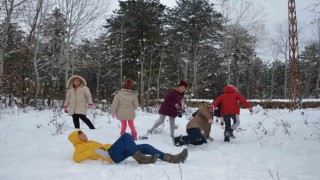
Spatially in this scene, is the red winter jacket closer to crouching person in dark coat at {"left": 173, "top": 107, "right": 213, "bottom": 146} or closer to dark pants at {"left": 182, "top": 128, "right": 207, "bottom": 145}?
crouching person in dark coat at {"left": 173, "top": 107, "right": 213, "bottom": 146}

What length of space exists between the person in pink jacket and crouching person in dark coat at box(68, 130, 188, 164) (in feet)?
7.91

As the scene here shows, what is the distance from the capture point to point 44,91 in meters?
19.5

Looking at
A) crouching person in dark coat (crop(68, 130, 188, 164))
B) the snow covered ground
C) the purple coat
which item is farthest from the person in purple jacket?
crouching person in dark coat (crop(68, 130, 188, 164))

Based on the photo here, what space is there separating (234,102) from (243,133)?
1.67 meters

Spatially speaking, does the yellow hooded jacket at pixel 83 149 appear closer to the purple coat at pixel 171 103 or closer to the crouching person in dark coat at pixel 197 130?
the crouching person in dark coat at pixel 197 130

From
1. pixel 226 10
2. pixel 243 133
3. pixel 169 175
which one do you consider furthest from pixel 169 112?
pixel 226 10

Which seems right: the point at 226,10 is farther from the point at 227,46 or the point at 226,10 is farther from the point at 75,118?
the point at 75,118

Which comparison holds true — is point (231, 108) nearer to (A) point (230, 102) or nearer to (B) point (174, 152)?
(A) point (230, 102)

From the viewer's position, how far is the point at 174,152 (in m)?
7.27

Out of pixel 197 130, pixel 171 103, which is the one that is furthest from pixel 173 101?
pixel 197 130

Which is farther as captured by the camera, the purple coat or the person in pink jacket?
the purple coat

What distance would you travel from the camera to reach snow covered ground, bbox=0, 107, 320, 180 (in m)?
4.91

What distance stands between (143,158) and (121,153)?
0.43m

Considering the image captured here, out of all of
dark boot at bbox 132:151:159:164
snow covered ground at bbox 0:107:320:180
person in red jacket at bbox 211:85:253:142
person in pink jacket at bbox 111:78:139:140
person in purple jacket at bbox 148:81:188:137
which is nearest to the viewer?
snow covered ground at bbox 0:107:320:180
